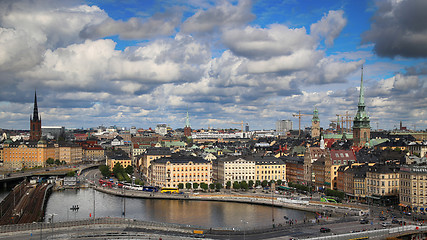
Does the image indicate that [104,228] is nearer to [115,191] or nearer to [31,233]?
[31,233]

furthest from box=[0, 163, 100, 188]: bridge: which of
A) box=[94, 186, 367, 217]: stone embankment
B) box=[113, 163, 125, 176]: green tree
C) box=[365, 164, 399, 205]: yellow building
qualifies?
box=[365, 164, 399, 205]: yellow building

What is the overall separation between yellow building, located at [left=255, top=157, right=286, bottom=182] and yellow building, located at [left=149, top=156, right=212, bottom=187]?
1175cm

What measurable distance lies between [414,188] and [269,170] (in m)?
45.3

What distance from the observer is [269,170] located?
126m

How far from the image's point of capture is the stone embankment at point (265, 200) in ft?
278

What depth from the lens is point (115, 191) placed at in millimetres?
115812

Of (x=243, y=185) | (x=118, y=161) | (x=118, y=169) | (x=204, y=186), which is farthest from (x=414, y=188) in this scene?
(x=118, y=161)

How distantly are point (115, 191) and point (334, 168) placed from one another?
1917 inches

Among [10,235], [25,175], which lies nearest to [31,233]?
[10,235]

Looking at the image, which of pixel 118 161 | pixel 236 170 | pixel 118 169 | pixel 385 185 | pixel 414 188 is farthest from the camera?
pixel 118 161

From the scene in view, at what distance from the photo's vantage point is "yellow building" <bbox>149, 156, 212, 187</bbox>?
396 ft

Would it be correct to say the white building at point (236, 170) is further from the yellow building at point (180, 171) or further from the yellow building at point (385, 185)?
the yellow building at point (385, 185)

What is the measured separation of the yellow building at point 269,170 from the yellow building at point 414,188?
1645 inches

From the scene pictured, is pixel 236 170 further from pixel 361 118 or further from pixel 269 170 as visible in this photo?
pixel 361 118
